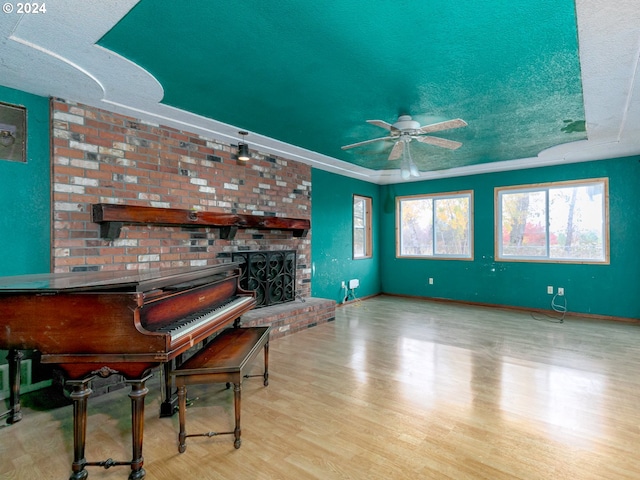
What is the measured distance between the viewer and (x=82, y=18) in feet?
6.02

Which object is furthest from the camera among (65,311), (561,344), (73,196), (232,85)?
(561,344)

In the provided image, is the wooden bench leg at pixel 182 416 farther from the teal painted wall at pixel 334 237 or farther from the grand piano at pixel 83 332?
the teal painted wall at pixel 334 237

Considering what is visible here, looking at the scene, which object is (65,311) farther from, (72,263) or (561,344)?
(561,344)

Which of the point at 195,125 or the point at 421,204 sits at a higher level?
the point at 195,125

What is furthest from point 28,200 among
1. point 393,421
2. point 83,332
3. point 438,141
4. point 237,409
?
point 438,141

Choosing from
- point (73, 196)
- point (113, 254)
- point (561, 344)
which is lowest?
point (561, 344)

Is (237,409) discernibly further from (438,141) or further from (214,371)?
(438,141)

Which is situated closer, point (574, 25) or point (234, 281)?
point (574, 25)

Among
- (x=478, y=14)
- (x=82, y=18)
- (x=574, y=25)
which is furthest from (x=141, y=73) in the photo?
(x=574, y=25)

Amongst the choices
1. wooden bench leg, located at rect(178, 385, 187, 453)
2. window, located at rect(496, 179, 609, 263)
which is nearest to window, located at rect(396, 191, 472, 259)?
window, located at rect(496, 179, 609, 263)

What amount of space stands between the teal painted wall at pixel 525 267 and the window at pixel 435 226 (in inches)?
5.7

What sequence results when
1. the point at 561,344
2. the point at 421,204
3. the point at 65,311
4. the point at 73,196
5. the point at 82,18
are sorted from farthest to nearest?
the point at 421,204, the point at 561,344, the point at 73,196, the point at 82,18, the point at 65,311

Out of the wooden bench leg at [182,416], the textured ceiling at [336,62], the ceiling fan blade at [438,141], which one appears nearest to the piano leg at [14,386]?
the wooden bench leg at [182,416]

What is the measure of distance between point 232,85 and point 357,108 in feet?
3.74
